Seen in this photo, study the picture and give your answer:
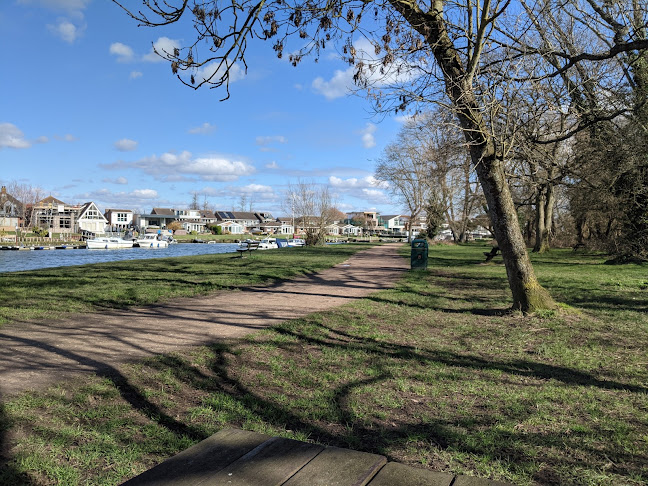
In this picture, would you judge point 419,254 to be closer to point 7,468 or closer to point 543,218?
point 543,218

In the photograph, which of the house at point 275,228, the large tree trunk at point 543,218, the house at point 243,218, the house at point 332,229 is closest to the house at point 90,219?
the house at point 243,218

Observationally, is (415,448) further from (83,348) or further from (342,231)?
(342,231)

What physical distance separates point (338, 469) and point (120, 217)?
417 ft

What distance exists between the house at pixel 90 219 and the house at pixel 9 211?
9496 millimetres

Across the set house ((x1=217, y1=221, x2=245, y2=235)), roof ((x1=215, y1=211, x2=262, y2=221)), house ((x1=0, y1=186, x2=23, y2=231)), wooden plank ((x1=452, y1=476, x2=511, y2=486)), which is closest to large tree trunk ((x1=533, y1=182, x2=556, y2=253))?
wooden plank ((x1=452, y1=476, x2=511, y2=486))

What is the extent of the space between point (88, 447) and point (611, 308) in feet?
31.5

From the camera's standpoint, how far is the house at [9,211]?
78312 millimetres

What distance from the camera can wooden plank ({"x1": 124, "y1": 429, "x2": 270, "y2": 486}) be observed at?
176 centimetres

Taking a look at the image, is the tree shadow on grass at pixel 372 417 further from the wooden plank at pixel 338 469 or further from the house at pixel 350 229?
the house at pixel 350 229

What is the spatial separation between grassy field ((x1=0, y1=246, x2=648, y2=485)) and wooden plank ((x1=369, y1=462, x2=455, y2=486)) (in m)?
1.40

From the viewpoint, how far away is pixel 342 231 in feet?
458

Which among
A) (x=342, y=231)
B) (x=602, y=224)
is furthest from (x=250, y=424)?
(x=342, y=231)

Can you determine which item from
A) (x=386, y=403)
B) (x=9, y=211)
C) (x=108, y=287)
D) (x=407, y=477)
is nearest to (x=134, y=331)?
(x=386, y=403)

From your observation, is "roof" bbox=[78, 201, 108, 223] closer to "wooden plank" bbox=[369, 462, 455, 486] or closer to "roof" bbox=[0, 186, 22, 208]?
"roof" bbox=[0, 186, 22, 208]
